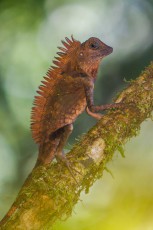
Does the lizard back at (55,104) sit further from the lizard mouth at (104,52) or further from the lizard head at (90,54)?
the lizard mouth at (104,52)

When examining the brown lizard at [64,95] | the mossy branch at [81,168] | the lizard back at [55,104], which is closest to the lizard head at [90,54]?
the brown lizard at [64,95]

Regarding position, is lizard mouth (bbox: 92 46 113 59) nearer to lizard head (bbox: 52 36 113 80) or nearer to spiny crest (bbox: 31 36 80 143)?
lizard head (bbox: 52 36 113 80)

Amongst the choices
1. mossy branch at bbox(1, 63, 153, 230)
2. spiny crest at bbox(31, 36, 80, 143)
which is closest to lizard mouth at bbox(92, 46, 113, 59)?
spiny crest at bbox(31, 36, 80, 143)

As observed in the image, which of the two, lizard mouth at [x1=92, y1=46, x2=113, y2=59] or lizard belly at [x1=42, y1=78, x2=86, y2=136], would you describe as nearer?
lizard belly at [x1=42, y1=78, x2=86, y2=136]

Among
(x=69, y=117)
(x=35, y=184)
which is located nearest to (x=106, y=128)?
(x=35, y=184)

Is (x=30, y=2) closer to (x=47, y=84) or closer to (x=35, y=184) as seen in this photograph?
(x=47, y=84)

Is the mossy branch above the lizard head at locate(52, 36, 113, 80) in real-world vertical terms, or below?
below
